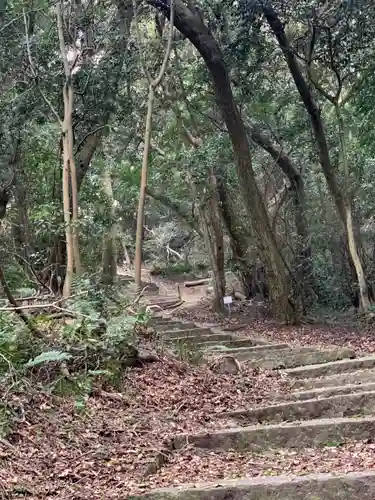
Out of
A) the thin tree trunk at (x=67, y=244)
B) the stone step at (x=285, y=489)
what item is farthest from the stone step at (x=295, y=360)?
the stone step at (x=285, y=489)

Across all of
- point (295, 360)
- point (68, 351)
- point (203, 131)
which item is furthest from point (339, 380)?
point (203, 131)

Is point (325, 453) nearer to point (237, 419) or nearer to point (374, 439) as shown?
point (374, 439)

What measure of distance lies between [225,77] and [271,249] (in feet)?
11.9

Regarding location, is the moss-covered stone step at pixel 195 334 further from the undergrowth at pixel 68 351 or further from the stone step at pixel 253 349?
the undergrowth at pixel 68 351

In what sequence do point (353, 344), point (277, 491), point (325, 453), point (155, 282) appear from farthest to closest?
point (155, 282)
point (353, 344)
point (325, 453)
point (277, 491)

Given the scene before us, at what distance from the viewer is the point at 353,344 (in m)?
9.99

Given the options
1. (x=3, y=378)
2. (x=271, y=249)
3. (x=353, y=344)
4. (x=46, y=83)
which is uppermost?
(x=46, y=83)

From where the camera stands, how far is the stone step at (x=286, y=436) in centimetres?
473

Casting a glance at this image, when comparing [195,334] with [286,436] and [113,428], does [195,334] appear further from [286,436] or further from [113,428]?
[286,436]

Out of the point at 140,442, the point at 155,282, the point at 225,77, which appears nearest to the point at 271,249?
the point at 225,77

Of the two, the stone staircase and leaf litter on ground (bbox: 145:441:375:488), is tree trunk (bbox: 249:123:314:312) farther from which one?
leaf litter on ground (bbox: 145:441:375:488)

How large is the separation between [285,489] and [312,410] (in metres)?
2.14

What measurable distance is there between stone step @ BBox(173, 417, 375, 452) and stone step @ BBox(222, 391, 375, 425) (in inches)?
22.1

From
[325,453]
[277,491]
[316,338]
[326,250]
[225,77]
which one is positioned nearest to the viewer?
[277,491]
